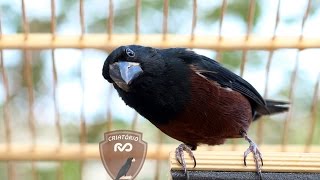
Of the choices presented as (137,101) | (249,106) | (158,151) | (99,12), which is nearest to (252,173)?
(137,101)

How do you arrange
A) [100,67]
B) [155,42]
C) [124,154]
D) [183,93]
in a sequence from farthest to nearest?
[100,67] → [155,42] → [183,93] → [124,154]

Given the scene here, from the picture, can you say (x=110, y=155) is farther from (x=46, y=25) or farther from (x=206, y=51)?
(x=46, y=25)

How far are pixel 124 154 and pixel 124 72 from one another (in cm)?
27

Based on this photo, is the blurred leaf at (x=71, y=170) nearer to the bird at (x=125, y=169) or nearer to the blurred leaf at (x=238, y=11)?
the blurred leaf at (x=238, y=11)

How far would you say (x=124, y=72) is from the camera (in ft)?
4.99

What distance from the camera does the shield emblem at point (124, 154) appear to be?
1316mm

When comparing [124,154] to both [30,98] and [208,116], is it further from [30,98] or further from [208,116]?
[30,98]

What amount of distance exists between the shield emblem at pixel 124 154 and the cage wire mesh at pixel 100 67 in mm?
582

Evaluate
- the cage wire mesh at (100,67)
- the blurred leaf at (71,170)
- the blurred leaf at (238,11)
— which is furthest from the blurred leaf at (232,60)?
the blurred leaf at (71,170)

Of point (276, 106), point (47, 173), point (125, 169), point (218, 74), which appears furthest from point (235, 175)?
point (47, 173)

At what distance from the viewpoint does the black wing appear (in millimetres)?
1817

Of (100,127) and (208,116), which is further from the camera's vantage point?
(100,127)

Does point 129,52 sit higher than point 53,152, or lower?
higher

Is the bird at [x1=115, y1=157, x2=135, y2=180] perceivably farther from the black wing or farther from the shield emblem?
the black wing
